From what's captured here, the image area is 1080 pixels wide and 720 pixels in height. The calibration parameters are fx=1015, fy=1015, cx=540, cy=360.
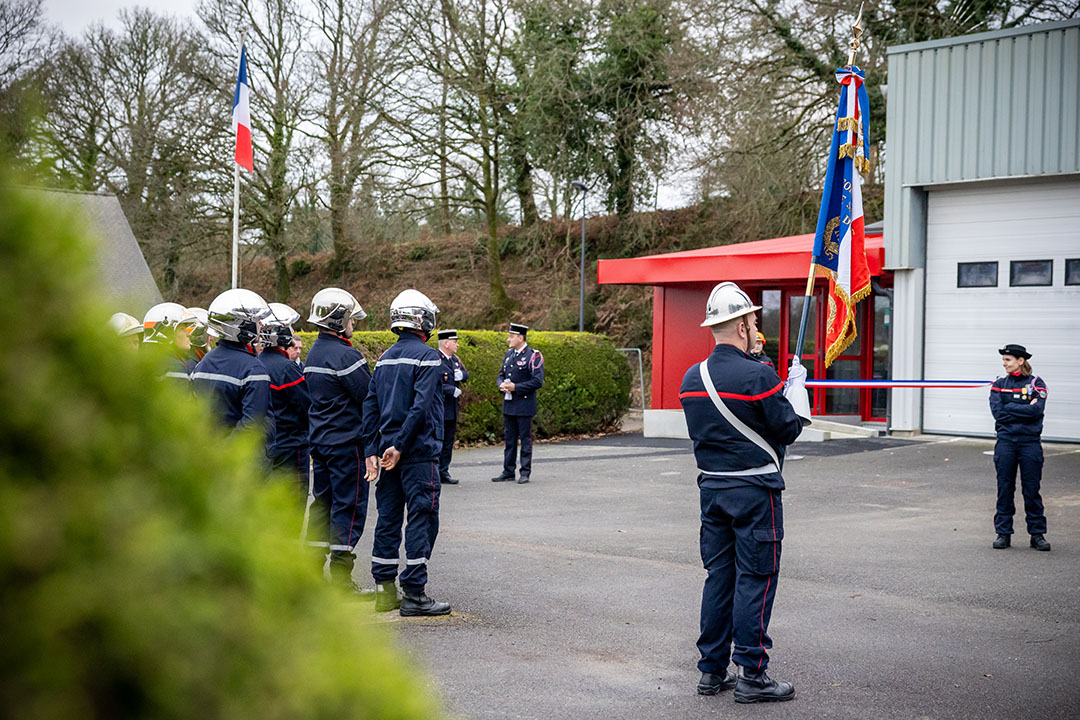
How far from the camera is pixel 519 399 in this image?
548 inches

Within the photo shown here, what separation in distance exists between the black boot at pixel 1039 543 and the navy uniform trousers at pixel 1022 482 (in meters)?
0.03

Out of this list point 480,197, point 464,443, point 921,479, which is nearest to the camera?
point 921,479

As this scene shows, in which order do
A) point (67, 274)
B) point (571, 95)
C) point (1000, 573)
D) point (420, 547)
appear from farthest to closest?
point (571, 95) → point (1000, 573) → point (420, 547) → point (67, 274)

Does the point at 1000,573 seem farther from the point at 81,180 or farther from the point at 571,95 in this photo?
the point at 571,95

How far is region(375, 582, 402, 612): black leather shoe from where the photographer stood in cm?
670

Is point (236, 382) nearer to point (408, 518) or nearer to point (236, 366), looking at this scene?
point (236, 366)

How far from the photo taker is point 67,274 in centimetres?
76

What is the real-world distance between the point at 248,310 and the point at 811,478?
887 centimetres

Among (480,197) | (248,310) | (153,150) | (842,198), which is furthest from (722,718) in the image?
(480,197)

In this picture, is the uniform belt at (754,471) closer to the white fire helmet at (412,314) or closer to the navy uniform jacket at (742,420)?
the navy uniform jacket at (742,420)

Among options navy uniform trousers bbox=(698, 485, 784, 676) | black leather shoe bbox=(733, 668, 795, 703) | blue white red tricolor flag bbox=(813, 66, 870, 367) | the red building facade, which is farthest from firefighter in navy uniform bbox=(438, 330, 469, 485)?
the red building facade

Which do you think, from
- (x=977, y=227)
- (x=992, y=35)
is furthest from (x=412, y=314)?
(x=992, y=35)

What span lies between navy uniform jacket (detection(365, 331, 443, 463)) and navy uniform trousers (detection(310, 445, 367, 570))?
12.5 inches

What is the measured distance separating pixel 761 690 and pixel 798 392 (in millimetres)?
2038
